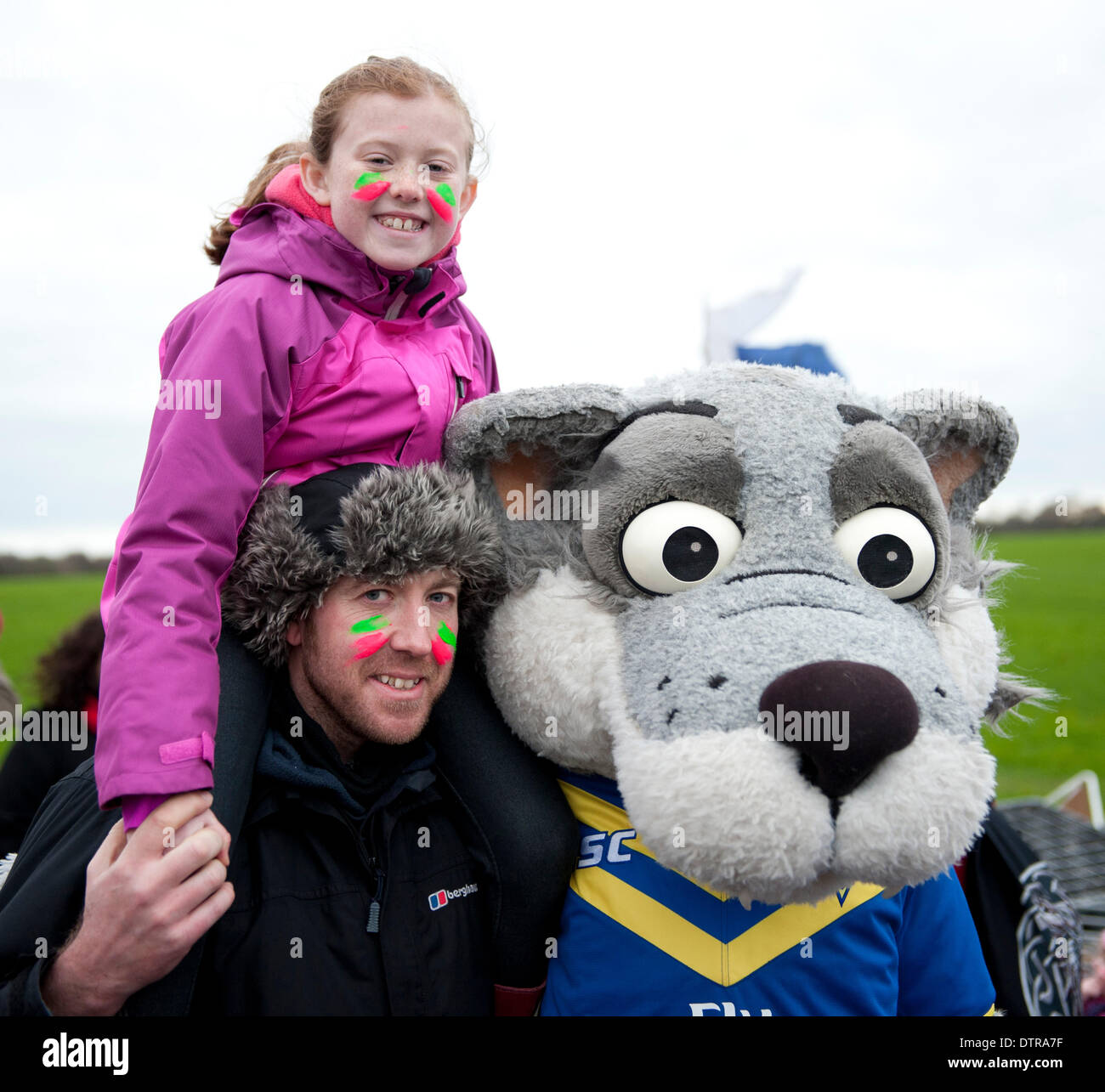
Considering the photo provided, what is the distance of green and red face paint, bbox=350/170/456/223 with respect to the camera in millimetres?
2383

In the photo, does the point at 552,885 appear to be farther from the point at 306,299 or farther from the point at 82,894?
the point at 306,299

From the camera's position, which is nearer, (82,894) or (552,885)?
(82,894)

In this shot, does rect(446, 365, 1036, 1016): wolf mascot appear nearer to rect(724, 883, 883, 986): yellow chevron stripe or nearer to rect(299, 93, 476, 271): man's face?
rect(724, 883, 883, 986): yellow chevron stripe

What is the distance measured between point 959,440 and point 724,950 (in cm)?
135

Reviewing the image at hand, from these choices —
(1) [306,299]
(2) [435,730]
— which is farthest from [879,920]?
(1) [306,299]

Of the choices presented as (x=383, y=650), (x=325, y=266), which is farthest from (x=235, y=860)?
(x=325, y=266)

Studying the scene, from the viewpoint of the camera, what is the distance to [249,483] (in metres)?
2.19

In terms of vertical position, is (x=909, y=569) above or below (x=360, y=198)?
below

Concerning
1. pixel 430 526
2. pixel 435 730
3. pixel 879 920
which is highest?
pixel 430 526

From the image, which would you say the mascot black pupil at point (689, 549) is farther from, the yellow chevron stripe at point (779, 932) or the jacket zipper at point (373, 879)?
the jacket zipper at point (373, 879)

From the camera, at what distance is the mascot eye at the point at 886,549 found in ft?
7.02
